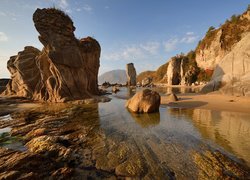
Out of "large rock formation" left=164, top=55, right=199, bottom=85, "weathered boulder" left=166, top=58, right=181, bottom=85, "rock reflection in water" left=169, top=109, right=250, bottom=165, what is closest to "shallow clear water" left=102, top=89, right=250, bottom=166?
"rock reflection in water" left=169, top=109, right=250, bottom=165

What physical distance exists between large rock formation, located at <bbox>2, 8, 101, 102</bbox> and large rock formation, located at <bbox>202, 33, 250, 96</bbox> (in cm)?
2122

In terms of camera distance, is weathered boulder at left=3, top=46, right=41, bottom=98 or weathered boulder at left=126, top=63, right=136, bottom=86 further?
weathered boulder at left=126, top=63, right=136, bottom=86

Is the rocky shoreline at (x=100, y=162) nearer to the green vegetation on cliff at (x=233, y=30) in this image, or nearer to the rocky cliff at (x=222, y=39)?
the rocky cliff at (x=222, y=39)

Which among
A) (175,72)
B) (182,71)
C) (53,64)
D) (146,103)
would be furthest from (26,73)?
(175,72)

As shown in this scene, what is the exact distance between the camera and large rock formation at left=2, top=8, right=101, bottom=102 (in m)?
19.5

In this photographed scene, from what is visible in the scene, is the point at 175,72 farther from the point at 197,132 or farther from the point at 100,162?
the point at 100,162

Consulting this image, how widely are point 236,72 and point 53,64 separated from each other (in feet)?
81.6

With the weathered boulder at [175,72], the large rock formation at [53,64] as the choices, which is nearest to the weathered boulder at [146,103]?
the large rock formation at [53,64]

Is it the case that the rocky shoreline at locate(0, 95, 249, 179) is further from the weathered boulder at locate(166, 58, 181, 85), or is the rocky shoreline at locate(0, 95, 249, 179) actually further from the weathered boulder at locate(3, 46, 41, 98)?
the weathered boulder at locate(166, 58, 181, 85)

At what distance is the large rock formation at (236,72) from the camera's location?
16158 millimetres

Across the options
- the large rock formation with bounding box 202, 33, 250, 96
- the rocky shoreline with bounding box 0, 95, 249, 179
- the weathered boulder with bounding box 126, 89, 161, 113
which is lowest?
the rocky shoreline with bounding box 0, 95, 249, 179

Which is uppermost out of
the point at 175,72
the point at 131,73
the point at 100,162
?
the point at 131,73

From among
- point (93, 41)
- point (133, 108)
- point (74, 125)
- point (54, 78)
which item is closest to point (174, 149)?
point (74, 125)

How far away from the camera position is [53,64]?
66.4ft
